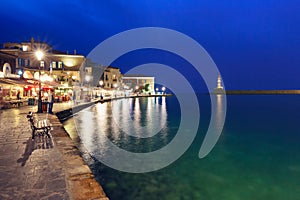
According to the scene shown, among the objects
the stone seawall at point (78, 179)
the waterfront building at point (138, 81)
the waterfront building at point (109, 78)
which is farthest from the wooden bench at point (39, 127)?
the waterfront building at point (138, 81)

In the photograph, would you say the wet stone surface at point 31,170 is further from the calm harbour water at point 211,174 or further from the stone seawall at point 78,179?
the calm harbour water at point 211,174

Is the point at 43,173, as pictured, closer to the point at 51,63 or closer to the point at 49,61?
the point at 51,63

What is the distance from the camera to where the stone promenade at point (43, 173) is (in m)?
3.79

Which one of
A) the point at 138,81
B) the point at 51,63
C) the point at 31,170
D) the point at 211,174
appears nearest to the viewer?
the point at 31,170

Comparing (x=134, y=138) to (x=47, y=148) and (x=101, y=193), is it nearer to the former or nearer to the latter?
(x=47, y=148)

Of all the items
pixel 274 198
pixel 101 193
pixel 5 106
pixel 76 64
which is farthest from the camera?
pixel 76 64

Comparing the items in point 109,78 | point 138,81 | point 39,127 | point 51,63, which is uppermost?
point 138,81

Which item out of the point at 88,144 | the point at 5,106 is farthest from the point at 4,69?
the point at 88,144

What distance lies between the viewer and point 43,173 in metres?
4.61

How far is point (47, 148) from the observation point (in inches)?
264

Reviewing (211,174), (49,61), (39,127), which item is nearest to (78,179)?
(39,127)

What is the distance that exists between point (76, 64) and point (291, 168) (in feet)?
161

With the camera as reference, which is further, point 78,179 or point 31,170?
point 31,170

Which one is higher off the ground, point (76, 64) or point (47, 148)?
point (76, 64)
